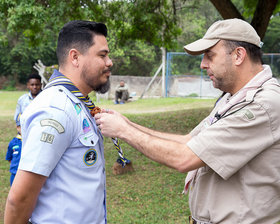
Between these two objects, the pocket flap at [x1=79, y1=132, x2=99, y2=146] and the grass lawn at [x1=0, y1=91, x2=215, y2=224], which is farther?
the grass lawn at [x1=0, y1=91, x2=215, y2=224]

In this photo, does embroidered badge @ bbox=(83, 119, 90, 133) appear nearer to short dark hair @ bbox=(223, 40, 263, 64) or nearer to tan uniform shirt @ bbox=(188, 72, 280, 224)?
tan uniform shirt @ bbox=(188, 72, 280, 224)

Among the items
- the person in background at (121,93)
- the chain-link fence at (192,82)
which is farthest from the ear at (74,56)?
the person in background at (121,93)

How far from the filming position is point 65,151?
6.74 ft

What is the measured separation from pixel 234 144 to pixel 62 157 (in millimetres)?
1096

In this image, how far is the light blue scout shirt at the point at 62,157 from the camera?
1910mm

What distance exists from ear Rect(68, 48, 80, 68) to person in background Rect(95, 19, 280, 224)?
41 centimetres

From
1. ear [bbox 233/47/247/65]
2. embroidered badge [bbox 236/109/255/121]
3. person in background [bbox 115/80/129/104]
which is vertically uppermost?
ear [bbox 233/47/247/65]

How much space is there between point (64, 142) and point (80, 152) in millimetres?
156

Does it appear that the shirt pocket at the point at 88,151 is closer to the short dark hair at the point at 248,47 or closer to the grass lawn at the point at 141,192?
the short dark hair at the point at 248,47

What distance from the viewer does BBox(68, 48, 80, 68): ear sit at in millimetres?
2348

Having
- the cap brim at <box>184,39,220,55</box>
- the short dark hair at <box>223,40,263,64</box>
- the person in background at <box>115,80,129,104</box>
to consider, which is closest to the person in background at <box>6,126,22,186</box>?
the cap brim at <box>184,39,220,55</box>

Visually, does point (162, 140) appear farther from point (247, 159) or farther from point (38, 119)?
point (38, 119)

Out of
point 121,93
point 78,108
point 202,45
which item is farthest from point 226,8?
point 121,93

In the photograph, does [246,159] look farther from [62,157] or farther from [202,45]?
[62,157]
